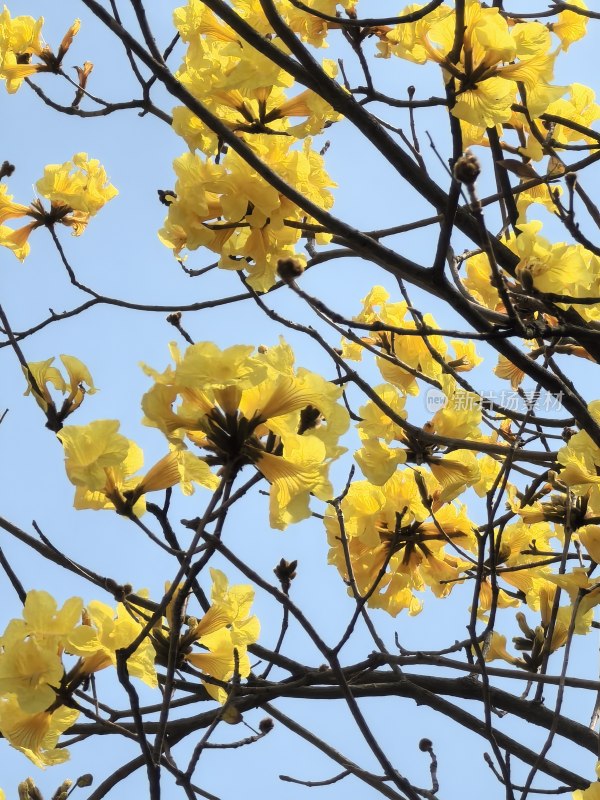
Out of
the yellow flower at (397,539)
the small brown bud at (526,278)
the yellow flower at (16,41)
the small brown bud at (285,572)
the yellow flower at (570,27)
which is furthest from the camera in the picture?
the yellow flower at (16,41)

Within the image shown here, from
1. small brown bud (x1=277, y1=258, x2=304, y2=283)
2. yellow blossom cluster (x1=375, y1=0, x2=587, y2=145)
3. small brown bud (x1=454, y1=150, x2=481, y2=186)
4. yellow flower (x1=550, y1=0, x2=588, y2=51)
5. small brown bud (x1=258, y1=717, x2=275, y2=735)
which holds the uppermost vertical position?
yellow flower (x1=550, y1=0, x2=588, y2=51)

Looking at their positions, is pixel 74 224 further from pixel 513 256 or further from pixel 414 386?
pixel 513 256

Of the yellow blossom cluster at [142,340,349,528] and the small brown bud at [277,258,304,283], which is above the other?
the small brown bud at [277,258,304,283]

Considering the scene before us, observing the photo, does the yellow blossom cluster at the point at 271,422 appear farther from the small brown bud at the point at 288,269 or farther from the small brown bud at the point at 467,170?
the small brown bud at the point at 467,170

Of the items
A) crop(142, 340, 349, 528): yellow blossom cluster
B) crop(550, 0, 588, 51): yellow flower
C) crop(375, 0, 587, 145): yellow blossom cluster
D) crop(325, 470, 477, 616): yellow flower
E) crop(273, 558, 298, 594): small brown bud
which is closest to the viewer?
crop(142, 340, 349, 528): yellow blossom cluster

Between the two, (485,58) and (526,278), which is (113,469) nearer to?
(526,278)

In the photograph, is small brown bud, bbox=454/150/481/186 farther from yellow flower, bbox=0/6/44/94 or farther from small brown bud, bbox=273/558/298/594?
yellow flower, bbox=0/6/44/94

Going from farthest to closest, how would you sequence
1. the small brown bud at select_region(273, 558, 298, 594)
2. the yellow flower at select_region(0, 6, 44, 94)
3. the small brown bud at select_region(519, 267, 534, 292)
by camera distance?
the yellow flower at select_region(0, 6, 44, 94)
the small brown bud at select_region(273, 558, 298, 594)
the small brown bud at select_region(519, 267, 534, 292)

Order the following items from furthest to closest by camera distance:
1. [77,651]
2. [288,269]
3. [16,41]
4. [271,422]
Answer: [16,41]
[77,651]
[271,422]
[288,269]

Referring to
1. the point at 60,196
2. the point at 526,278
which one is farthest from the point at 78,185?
the point at 526,278

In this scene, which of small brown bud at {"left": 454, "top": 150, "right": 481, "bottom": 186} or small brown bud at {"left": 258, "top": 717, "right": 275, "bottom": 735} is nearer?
small brown bud at {"left": 454, "top": 150, "right": 481, "bottom": 186}

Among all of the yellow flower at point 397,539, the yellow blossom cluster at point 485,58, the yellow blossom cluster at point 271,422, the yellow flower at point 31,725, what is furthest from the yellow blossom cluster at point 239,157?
the yellow flower at point 31,725

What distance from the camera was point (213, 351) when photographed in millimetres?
2064

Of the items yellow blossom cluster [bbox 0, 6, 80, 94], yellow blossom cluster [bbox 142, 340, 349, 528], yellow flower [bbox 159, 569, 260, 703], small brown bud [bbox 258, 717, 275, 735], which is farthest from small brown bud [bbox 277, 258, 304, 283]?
yellow blossom cluster [bbox 0, 6, 80, 94]
